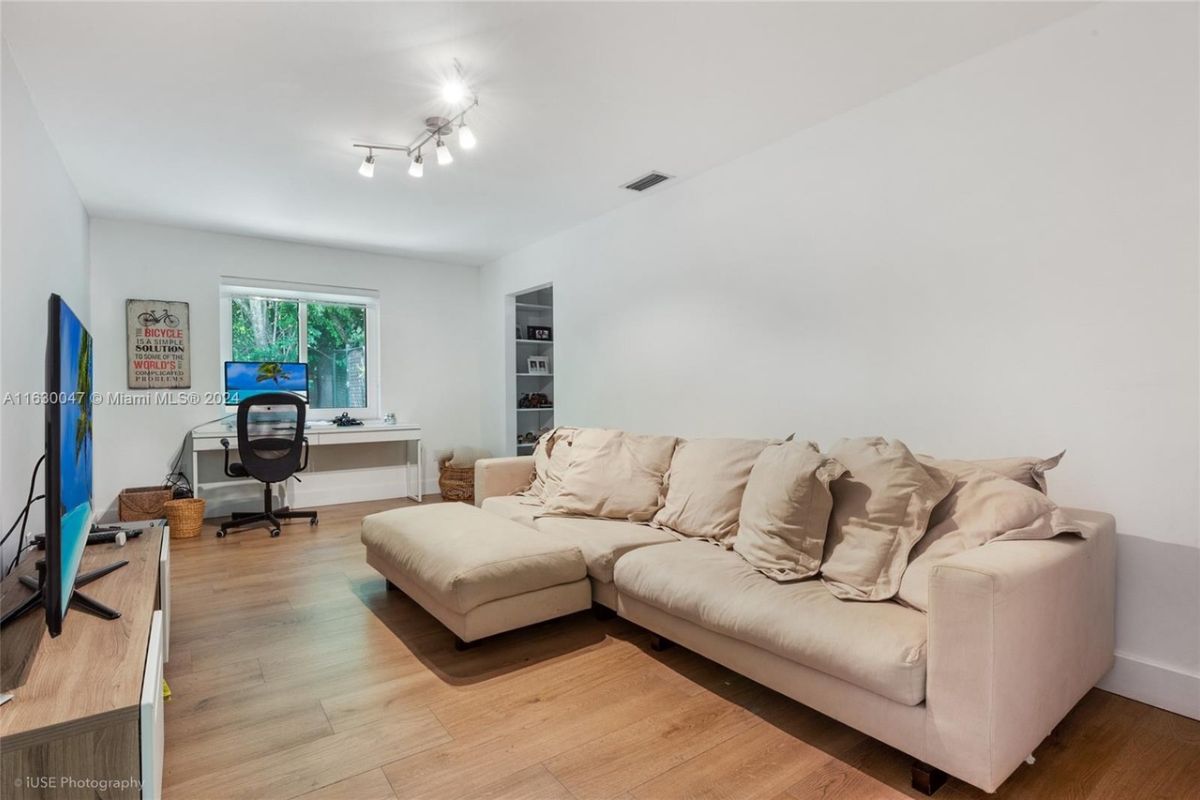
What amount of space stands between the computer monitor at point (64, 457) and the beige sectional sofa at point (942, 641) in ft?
5.71

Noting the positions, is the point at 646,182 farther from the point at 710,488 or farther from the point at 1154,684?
the point at 1154,684

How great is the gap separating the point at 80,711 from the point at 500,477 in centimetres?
260

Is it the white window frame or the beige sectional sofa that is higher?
the white window frame

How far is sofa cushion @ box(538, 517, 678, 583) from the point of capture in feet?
8.39

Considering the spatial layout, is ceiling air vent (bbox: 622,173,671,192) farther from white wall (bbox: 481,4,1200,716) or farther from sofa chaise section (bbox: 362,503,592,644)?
sofa chaise section (bbox: 362,503,592,644)

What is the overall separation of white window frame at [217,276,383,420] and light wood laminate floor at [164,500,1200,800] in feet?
9.85

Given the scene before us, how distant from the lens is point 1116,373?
2.03 meters

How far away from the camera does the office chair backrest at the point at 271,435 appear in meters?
4.33

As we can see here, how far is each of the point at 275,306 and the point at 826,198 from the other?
4.70 metres

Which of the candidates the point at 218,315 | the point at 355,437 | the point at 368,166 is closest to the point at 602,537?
the point at 368,166

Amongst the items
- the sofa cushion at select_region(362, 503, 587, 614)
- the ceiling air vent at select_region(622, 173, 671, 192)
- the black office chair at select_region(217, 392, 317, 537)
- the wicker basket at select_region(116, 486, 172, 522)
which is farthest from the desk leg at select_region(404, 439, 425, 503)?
the ceiling air vent at select_region(622, 173, 671, 192)

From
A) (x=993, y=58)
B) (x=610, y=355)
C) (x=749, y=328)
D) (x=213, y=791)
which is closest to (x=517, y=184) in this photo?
(x=610, y=355)

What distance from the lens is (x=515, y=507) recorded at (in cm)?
334

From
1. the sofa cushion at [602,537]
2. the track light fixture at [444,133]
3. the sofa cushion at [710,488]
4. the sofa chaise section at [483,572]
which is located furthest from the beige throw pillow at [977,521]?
the track light fixture at [444,133]
